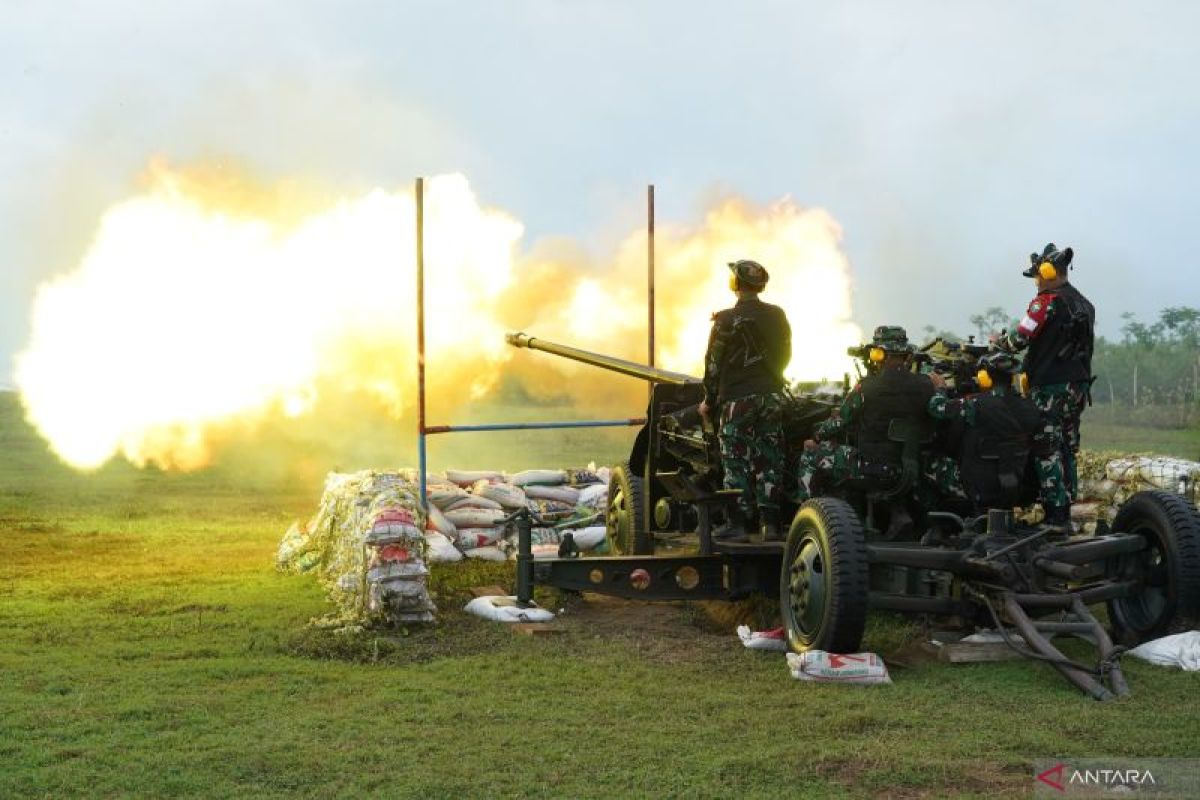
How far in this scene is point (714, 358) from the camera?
30.5 ft

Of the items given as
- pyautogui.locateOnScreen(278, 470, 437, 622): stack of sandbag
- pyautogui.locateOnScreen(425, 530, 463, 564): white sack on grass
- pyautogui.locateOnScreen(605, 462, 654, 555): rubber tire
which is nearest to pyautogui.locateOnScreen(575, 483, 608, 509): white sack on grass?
pyautogui.locateOnScreen(425, 530, 463, 564): white sack on grass

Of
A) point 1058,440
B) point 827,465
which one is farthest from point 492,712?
point 1058,440

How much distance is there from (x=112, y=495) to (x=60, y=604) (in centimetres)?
1015

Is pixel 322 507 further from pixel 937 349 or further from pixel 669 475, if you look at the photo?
pixel 937 349

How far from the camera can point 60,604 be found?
10.2 m

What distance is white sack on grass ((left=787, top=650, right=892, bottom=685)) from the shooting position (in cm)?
754

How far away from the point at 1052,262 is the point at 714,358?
8.75 feet

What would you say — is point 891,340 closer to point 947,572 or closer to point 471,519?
point 947,572

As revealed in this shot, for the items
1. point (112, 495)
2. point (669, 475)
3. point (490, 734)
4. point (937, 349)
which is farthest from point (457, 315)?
point (490, 734)

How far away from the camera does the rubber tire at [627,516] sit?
11281 millimetres

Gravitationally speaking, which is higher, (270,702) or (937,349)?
(937,349)

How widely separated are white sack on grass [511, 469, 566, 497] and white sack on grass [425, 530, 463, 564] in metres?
2.01

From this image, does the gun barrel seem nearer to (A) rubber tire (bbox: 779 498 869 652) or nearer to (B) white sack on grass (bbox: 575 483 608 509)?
(B) white sack on grass (bbox: 575 483 608 509)

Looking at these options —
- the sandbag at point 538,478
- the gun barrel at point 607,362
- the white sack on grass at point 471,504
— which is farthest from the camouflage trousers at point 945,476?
the sandbag at point 538,478
